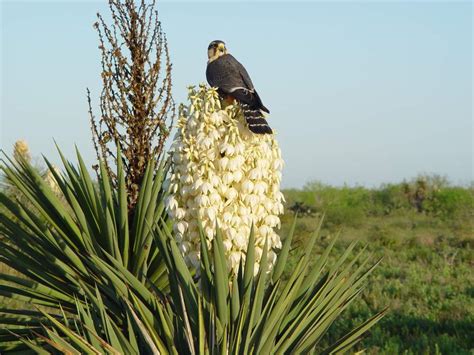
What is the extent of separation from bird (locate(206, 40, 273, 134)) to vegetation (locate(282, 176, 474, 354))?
2.86 feet

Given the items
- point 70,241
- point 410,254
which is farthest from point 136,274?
point 410,254

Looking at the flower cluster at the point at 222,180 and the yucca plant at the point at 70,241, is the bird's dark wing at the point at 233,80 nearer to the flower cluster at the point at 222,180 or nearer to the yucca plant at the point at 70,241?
the flower cluster at the point at 222,180

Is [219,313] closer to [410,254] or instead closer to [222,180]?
[222,180]

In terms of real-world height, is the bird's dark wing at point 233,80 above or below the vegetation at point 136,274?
above

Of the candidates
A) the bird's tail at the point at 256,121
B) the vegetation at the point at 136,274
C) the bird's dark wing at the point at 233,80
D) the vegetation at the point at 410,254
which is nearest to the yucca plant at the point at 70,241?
the vegetation at the point at 136,274

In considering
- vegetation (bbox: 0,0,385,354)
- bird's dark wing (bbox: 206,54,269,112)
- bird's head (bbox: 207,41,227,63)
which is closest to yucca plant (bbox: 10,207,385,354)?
vegetation (bbox: 0,0,385,354)

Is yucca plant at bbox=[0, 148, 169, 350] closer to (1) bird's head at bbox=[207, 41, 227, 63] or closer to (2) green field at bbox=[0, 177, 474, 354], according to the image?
(1) bird's head at bbox=[207, 41, 227, 63]

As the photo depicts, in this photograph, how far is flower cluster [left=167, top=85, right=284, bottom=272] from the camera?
4.02 meters

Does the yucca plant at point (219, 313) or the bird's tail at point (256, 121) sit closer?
the yucca plant at point (219, 313)

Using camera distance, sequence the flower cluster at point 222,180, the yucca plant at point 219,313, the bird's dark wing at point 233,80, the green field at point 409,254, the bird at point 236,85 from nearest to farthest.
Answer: the yucca plant at point 219,313
the flower cluster at point 222,180
the bird at point 236,85
the bird's dark wing at point 233,80
the green field at point 409,254

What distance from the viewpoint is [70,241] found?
4.90m

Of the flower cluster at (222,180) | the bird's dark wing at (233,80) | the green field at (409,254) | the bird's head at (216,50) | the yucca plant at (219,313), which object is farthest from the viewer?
the green field at (409,254)

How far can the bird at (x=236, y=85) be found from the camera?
4148 mm

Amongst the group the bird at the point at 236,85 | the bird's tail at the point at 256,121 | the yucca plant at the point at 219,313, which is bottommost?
the yucca plant at the point at 219,313
